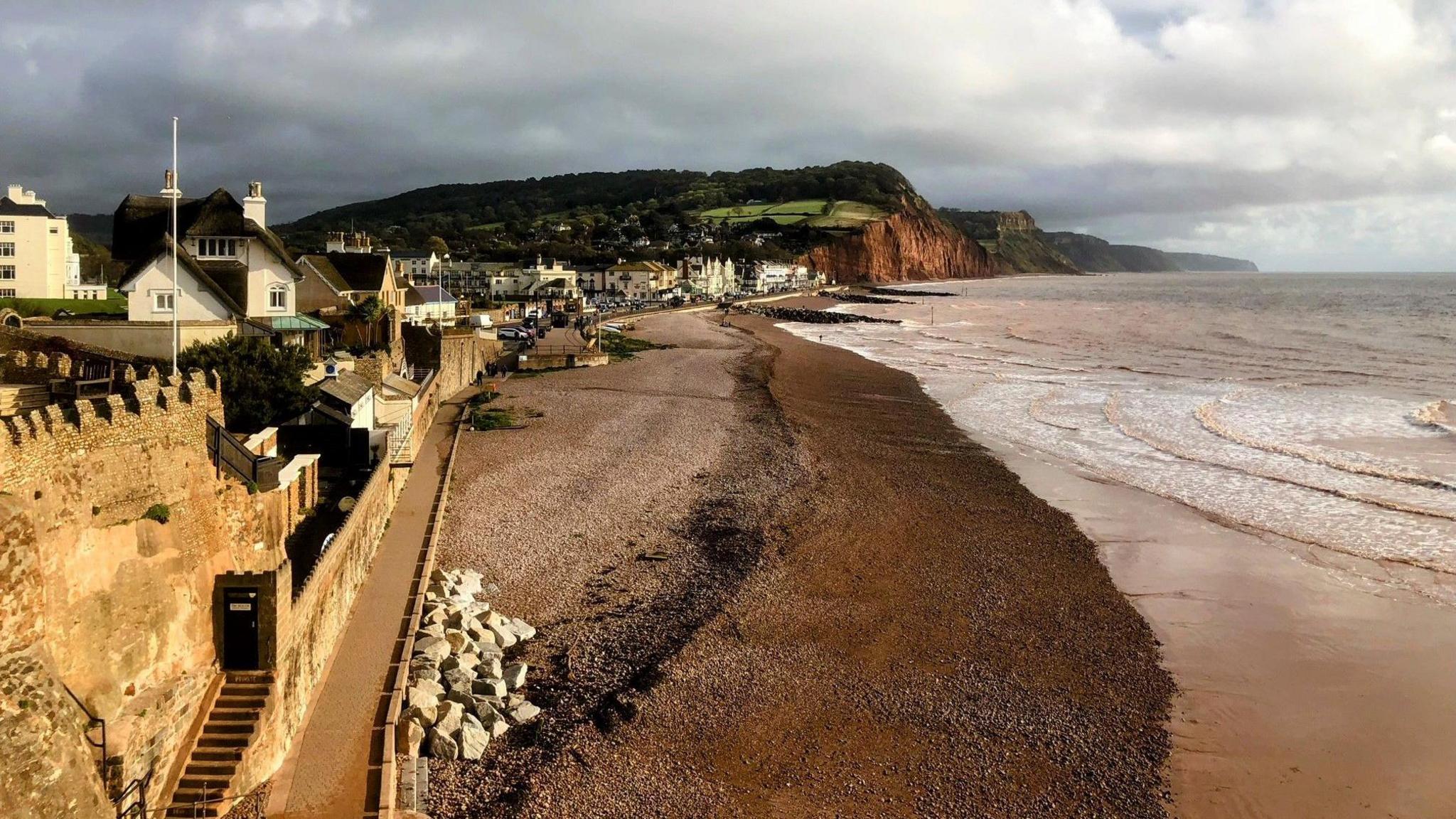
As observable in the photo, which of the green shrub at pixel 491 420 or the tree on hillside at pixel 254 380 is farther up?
the tree on hillside at pixel 254 380

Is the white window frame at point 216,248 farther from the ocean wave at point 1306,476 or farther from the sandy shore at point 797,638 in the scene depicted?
the ocean wave at point 1306,476

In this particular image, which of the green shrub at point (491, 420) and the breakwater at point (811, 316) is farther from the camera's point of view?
the breakwater at point (811, 316)

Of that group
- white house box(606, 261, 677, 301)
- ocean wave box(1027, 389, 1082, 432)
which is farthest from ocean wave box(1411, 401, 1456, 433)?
white house box(606, 261, 677, 301)

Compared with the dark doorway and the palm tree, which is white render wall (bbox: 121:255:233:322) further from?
the dark doorway

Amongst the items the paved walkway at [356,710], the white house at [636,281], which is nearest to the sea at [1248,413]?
the paved walkway at [356,710]

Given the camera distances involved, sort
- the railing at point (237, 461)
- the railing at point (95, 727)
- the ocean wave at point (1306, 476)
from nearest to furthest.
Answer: the railing at point (95, 727) < the railing at point (237, 461) < the ocean wave at point (1306, 476)

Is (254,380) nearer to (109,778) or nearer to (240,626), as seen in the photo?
(240,626)

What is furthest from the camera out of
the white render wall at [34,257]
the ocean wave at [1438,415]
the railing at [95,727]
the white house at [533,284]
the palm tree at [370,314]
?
the white house at [533,284]

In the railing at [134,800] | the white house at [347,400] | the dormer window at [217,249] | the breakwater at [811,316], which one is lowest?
the railing at [134,800]
